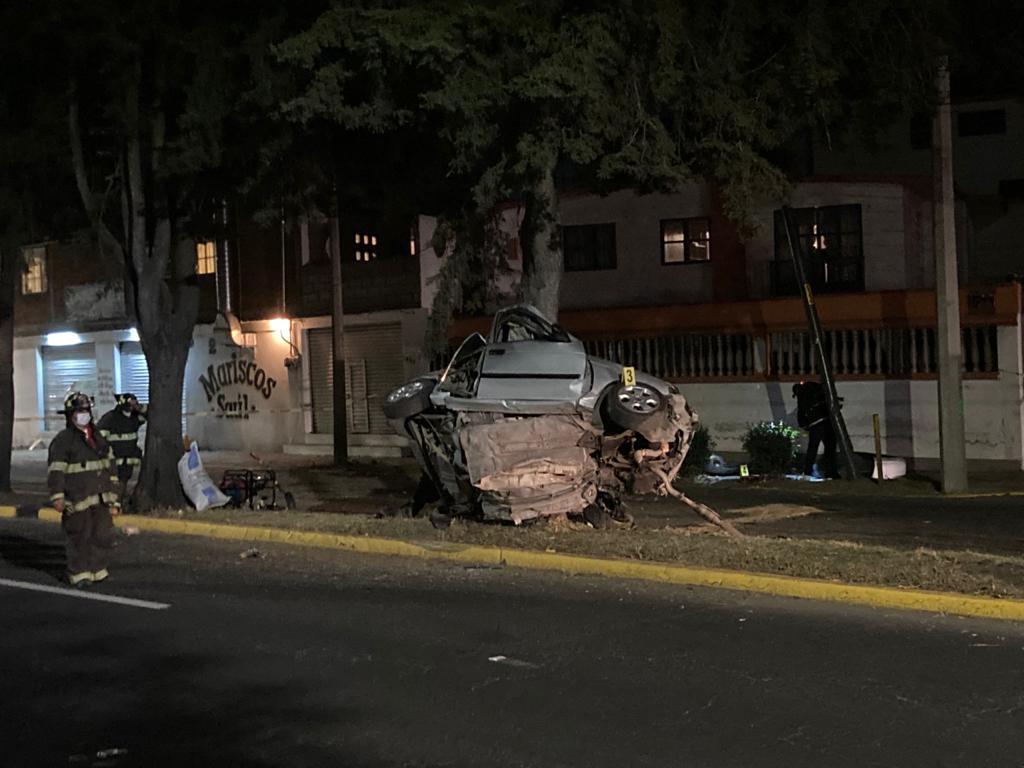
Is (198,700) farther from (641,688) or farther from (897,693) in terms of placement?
(897,693)

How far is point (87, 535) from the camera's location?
960 cm

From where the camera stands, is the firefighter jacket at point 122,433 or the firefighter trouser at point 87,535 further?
the firefighter jacket at point 122,433

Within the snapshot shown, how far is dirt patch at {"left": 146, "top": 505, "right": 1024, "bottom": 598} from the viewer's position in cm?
848

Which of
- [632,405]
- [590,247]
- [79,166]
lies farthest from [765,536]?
[590,247]

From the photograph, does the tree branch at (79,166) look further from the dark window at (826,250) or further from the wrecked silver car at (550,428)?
the dark window at (826,250)

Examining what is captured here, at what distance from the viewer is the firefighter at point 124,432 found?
14.6m

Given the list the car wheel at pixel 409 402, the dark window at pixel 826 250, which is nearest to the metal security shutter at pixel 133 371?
the dark window at pixel 826 250

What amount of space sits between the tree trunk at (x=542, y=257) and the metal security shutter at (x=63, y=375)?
691 inches

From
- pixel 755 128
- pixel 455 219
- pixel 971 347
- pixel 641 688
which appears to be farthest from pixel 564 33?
pixel 971 347

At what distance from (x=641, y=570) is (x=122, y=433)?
814 centimetres

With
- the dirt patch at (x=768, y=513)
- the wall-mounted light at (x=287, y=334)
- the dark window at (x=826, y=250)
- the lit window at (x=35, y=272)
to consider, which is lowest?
the dirt patch at (x=768, y=513)

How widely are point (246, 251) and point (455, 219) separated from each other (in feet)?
36.4

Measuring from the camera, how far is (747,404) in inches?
784

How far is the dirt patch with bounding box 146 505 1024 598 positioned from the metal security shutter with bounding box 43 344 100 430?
→ 16.9m
